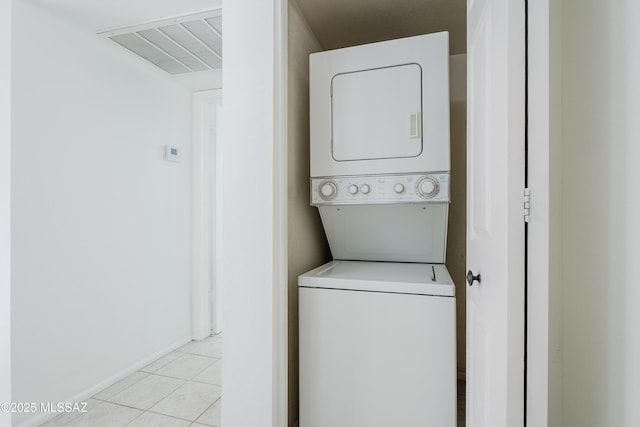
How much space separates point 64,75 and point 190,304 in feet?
7.20

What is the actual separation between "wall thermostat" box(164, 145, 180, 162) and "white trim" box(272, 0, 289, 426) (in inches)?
75.9

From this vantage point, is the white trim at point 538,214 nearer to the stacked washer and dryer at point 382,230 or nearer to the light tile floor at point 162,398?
the stacked washer and dryer at point 382,230

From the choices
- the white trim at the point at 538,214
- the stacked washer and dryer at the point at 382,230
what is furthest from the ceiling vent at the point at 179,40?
the white trim at the point at 538,214

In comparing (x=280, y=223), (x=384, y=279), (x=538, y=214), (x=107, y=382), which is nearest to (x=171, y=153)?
(x=107, y=382)

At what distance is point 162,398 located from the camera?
2279 mm

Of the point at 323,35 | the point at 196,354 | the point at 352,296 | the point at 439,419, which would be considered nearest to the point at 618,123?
the point at 352,296

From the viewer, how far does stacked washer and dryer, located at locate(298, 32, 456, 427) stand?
4.58 ft

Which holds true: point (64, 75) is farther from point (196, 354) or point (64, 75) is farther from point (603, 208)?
point (603, 208)

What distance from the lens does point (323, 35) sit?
7.13 ft

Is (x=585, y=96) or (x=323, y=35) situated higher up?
(x=323, y=35)

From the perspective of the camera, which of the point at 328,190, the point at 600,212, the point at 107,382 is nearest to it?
the point at 600,212

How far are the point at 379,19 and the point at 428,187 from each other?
1141 millimetres

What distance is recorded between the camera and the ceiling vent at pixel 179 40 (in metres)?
2.19

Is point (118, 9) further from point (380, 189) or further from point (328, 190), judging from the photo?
point (380, 189)
